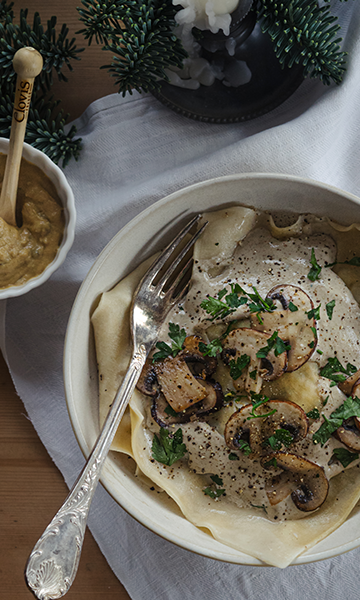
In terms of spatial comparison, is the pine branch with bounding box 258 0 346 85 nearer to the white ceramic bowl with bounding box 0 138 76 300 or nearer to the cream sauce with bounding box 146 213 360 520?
the cream sauce with bounding box 146 213 360 520

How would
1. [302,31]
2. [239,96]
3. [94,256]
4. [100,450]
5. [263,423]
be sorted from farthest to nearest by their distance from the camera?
1. [94,256]
2. [239,96]
3. [263,423]
4. [302,31]
5. [100,450]

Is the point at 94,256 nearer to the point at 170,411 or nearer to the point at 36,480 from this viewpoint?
the point at 170,411

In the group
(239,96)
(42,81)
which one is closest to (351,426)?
(239,96)

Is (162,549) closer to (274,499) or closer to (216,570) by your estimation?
(216,570)

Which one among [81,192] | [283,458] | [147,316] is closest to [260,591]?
[283,458]

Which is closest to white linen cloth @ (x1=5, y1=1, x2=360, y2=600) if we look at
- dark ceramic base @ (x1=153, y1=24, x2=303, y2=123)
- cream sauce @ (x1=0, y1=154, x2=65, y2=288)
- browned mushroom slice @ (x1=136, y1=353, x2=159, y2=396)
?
dark ceramic base @ (x1=153, y1=24, x2=303, y2=123)

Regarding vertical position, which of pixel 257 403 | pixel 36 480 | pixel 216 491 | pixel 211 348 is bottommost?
pixel 36 480
